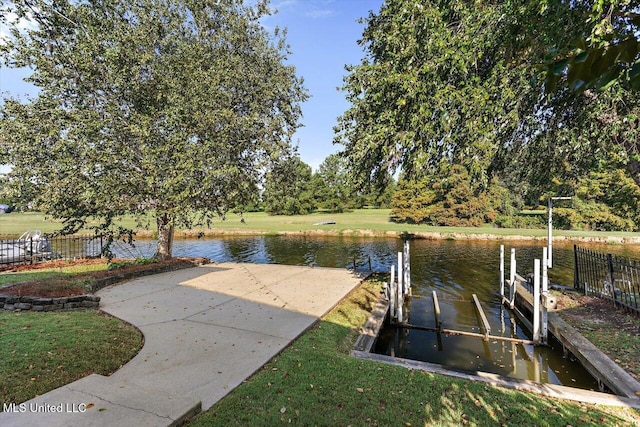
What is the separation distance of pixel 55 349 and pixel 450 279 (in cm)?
1469

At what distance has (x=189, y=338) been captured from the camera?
600cm

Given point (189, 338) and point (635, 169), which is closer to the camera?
point (189, 338)

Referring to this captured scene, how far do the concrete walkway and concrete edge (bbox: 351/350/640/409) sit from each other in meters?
2.28

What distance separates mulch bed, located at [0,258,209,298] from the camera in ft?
25.9

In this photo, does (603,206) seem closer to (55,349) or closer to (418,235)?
(418,235)

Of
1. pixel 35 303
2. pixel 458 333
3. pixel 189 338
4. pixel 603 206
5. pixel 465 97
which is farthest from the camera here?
pixel 603 206

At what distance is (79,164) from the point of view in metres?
9.78

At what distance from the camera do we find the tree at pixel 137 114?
9656mm

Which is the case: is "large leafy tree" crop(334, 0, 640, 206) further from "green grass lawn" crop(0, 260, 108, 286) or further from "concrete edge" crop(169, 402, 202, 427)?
"green grass lawn" crop(0, 260, 108, 286)

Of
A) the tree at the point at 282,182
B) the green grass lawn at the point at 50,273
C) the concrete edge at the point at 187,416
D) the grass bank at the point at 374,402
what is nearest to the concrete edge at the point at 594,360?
the grass bank at the point at 374,402

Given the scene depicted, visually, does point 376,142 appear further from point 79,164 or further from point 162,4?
point 162,4

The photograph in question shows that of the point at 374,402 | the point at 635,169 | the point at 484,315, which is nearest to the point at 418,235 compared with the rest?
the point at 484,315

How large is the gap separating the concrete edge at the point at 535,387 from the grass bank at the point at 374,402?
18cm

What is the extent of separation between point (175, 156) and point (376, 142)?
6.65 metres
